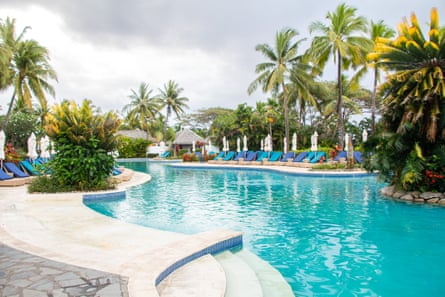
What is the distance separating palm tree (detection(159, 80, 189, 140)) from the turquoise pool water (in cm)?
3264

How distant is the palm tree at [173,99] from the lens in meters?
43.4

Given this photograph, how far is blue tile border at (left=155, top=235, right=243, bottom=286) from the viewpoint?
365 cm

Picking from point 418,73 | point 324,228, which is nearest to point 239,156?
point 418,73

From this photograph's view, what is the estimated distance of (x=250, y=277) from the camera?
13.2 feet

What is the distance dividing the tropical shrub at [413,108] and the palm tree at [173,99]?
3574cm

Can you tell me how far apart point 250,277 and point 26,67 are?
23.7 meters

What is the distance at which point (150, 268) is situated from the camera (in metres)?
3.66

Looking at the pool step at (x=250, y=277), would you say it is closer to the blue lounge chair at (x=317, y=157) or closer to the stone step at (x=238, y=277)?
the stone step at (x=238, y=277)

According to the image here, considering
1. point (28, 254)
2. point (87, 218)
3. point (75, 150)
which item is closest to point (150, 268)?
point (28, 254)

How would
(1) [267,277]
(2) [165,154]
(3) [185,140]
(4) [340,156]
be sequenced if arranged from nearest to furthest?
(1) [267,277] → (4) [340,156] → (2) [165,154] → (3) [185,140]

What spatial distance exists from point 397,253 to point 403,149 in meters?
5.34

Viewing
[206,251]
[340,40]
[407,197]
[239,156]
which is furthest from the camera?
[239,156]

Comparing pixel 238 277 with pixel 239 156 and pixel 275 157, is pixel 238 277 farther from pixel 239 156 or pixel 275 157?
pixel 239 156

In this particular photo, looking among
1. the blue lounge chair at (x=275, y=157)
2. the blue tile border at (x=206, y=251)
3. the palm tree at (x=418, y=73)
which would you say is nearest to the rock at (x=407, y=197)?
the palm tree at (x=418, y=73)
